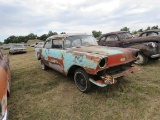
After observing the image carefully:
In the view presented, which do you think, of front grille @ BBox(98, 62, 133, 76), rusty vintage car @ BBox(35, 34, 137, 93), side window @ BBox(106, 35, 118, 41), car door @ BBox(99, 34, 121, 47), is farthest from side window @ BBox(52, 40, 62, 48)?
side window @ BBox(106, 35, 118, 41)

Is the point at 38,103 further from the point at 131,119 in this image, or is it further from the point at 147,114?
the point at 147,114

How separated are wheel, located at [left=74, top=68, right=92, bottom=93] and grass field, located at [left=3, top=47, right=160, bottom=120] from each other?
154 mm

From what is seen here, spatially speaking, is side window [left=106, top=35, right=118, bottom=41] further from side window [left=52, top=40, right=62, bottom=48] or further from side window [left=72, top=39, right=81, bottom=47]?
side window [left=52, top=40, right=62, bottom=48]

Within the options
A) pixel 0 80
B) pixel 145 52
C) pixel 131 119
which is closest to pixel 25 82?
pixel 0 80

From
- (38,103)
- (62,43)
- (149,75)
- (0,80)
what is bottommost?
(38,103)

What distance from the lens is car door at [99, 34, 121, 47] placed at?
821 cm

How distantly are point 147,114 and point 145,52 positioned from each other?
412 cm

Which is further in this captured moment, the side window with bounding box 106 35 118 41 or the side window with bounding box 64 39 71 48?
the side window with bounding box 106 35 118 41

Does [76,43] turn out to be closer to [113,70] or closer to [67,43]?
[67,43]

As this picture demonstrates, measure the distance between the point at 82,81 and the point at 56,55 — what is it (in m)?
1.49

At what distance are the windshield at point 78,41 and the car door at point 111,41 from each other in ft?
9.42

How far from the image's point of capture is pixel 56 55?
5.37 m

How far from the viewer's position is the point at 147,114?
3244 mm

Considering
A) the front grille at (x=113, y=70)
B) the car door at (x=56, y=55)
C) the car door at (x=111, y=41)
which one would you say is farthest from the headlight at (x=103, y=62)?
the car door at (x=111, y=41)
